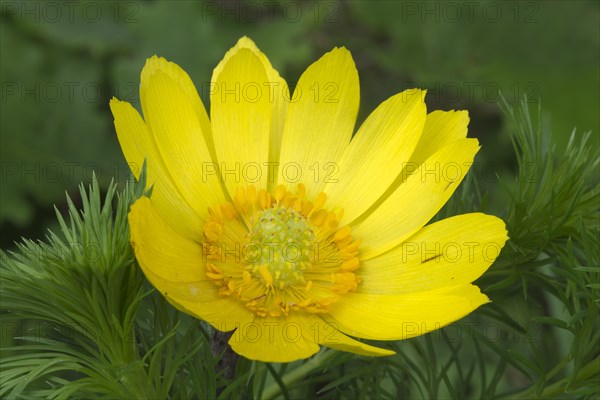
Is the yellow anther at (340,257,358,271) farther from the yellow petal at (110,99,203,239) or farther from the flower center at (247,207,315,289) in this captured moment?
the yellow petal at (110,99,203,239)

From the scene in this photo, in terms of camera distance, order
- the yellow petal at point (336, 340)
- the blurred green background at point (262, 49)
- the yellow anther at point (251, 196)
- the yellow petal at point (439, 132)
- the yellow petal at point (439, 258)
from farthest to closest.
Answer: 1. the blurred green background at point (262, 49)
2. the yellow anther at point (251, 196)
3. the yellow petal at point (439, 132)
4. the yellow petal at point (439, 258)
5. the yellow petal at point (336, 340)

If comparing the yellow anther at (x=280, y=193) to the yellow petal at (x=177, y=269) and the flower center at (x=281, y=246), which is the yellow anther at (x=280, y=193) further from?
the yellow petal at (x=177, y=269)

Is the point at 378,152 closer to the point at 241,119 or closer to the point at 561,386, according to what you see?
the point at 241,119

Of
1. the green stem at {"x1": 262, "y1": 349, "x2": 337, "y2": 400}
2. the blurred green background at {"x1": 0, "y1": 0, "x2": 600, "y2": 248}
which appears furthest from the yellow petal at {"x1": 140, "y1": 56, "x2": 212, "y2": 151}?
the blurred green background at {"x1": 0, "y1": 0, "x2": 600, "y2": 248}

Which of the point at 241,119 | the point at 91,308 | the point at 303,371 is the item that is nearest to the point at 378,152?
the point at 241,119

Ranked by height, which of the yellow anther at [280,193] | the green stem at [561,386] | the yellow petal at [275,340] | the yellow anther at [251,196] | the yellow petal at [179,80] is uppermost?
the yellow petal at [179,80]

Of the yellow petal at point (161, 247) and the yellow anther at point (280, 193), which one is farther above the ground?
the yellow anther at point (280, 193)

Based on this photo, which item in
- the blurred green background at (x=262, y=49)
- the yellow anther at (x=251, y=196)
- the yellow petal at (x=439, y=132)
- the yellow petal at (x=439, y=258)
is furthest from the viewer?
the blurred green background at (x=262, y=49)

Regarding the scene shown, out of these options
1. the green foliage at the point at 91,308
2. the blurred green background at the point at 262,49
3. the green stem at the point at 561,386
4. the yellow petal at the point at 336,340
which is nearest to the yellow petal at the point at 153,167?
the green foliage at the point at 91,308
